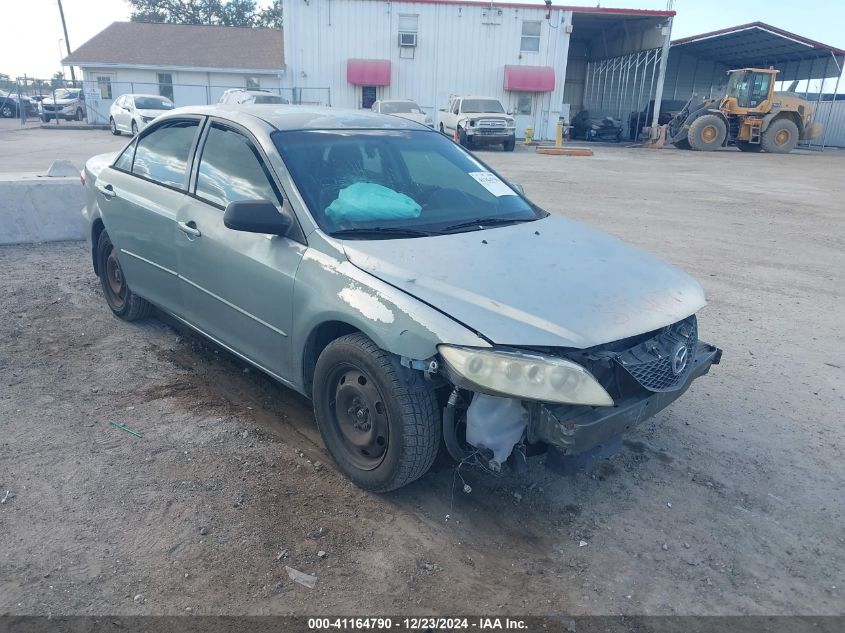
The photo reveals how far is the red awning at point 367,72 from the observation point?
101 ft

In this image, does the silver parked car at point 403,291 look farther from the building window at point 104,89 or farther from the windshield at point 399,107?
the building window at point 104,89

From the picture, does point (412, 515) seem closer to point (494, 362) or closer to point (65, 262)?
point (494, 362)

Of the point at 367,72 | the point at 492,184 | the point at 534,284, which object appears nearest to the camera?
the point at 534,284

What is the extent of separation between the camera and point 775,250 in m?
8.60

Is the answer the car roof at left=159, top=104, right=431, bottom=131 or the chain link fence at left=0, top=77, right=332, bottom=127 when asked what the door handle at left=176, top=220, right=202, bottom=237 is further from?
the chain link fence at left=0, top=77, right=332, bottom=127

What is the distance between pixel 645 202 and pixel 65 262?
9829mm

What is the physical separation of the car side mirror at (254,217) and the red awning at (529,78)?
101 feet

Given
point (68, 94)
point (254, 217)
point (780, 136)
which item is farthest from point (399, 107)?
point (254, 217)

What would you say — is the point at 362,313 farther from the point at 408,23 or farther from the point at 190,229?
the point at 408,23

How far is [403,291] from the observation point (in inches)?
115

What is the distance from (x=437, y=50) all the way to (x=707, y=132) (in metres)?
12.7

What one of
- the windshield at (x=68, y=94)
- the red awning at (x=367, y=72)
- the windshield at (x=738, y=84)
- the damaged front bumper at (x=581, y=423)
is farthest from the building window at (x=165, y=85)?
the damaged front bumper at (x=581, y=423)

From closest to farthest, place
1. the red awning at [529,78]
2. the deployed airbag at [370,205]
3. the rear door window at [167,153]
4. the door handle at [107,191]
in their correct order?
the deployed airbag at [370,205]
the rear door window at [167,153]
the door handle at [107,191]
the red awning at [529,78]

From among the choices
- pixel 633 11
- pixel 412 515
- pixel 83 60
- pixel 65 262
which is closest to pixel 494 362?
pixel 412 515
